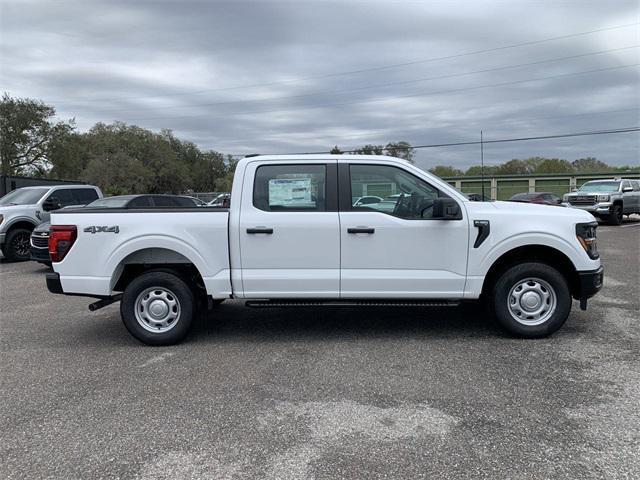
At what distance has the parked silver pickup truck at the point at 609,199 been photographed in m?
20.3

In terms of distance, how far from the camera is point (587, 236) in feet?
17.0

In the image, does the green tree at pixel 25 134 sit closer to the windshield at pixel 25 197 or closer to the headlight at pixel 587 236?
the windshield at pixel 25 197

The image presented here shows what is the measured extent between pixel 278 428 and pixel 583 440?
2.00 m

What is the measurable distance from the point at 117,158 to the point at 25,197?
5396cm

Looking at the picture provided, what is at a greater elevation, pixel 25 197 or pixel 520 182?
pixel 520 182

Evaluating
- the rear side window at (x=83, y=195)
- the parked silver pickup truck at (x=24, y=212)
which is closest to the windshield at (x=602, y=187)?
the rear side window at (x=83, y=195)

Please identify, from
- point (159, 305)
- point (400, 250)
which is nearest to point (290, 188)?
point (400, 250)

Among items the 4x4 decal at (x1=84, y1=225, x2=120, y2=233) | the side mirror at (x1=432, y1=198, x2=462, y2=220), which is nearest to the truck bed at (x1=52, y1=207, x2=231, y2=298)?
the 4x4 decal at (x1=84, y1=225, x2=120, y2=233)

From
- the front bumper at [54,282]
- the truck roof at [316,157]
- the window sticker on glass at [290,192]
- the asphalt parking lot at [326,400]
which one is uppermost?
the truck roof at [316,157]

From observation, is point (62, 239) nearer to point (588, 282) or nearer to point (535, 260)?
point (535, 260)

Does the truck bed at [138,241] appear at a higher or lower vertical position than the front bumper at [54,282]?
higher

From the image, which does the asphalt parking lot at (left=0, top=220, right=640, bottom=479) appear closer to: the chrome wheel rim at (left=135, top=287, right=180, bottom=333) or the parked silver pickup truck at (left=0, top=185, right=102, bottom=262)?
the chrome wheel rim at (left=135, top=287, right=180, bottom=333)

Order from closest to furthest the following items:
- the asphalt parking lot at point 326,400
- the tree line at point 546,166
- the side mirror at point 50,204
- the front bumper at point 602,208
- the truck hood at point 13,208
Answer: the asphalt parking lot at point 326,400
the truck hood at point 13,208
the side mirror at point 50,204
the front bumper at point 602,208
the tree line at point 546,166

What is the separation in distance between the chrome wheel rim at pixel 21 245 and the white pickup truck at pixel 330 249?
8218 millimetres
